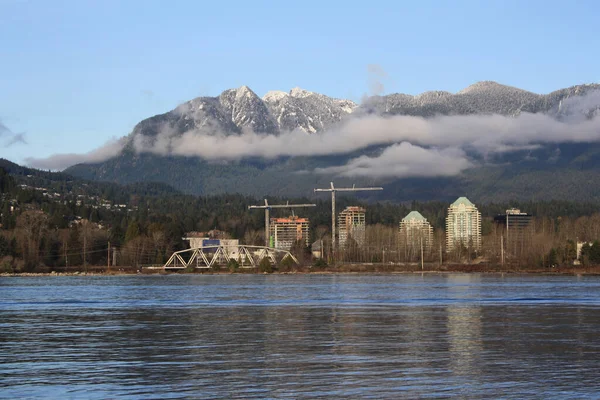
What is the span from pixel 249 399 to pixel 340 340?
17.0 metres

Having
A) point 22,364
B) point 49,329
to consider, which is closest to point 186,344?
point 22,364

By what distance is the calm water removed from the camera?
31953mm

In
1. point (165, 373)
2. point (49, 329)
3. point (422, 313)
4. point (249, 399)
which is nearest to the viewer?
point (249, 399)

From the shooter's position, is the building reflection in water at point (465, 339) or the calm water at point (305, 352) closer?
the calm water at point (305, 352)

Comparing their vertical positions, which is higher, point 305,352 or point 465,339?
point 465,339

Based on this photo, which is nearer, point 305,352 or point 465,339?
point 305,352

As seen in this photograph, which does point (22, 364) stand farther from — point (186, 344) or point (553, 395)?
point (553, 395)

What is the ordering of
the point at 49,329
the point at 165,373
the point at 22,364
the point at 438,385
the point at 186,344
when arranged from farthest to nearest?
the point at 49,329
the point at 186,344
the point at 22,364
the point at 165,373
the point at 438,385

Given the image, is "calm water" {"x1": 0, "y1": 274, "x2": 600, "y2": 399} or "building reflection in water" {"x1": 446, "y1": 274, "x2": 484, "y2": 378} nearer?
"calm water" {"x1": 0, "y1": 274, "x2": 600, "y2": 399}

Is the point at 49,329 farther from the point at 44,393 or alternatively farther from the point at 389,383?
the point at 389,383

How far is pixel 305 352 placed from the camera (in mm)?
41562

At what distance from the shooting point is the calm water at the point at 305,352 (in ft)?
105

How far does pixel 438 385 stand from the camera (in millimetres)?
32188

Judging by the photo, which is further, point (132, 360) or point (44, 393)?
point (132, 360)
